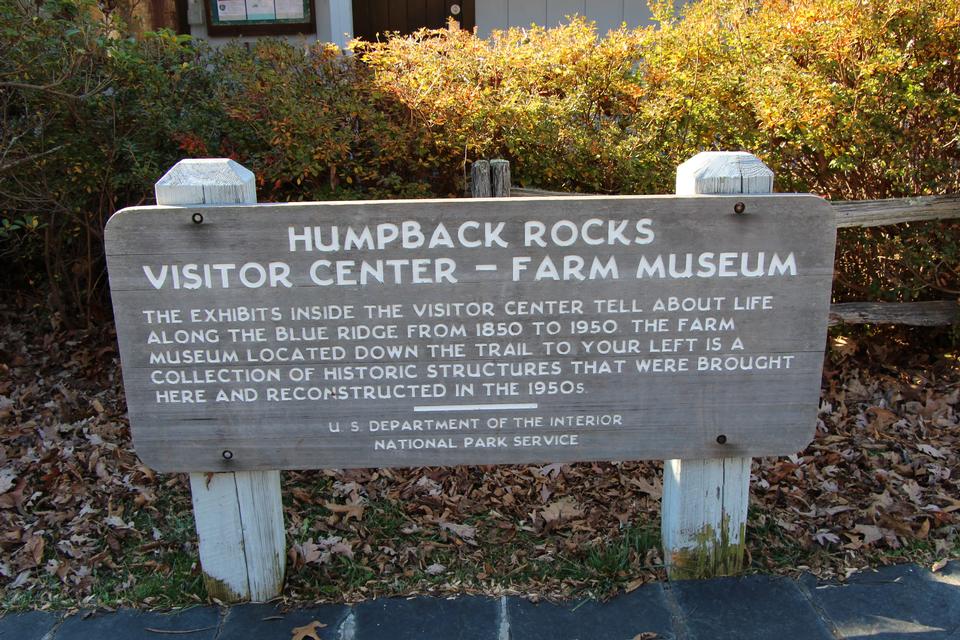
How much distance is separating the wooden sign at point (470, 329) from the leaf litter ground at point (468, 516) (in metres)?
0.63

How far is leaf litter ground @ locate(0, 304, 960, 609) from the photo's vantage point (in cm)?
308

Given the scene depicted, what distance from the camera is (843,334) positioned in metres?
5.23

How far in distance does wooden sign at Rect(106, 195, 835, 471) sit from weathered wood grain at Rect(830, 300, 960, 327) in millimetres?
2411

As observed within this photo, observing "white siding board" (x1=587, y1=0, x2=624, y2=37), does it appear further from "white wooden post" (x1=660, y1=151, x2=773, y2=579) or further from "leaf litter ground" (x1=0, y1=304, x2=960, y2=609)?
"white wooden post" (x1=660, y1=151, x2=773, y2=579)

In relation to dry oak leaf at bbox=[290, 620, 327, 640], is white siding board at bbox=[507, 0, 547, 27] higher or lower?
higher

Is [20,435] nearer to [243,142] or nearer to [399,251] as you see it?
[243,142]

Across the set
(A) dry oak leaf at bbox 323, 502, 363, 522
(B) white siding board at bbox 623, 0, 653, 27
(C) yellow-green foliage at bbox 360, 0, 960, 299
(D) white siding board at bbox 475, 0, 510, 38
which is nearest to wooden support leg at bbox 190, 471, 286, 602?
(A) dry oak leaf at bbox 323, 502, 363, 522

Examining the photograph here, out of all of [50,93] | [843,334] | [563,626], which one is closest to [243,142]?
[50,93]

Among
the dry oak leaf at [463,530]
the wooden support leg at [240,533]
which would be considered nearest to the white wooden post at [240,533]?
the wooden support leg at [240,533]

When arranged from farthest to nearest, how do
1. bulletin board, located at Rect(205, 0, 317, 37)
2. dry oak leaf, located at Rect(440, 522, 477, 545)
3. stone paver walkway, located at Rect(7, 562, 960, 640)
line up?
bulletin board, located at Rect(205, 0, 317, 37)
dry oak leaf, located at Rect(440, 522, 477, 545)
stone paver walkway, located at Rect(7, 562, 960, 640)

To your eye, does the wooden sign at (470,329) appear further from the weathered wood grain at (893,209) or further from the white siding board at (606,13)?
the white siding board at (606,13)

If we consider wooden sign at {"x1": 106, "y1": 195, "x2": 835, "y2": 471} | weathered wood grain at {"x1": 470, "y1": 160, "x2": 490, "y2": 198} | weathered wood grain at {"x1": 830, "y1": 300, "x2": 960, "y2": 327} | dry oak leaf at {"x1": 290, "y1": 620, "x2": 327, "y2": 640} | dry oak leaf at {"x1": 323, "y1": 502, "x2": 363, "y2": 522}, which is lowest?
dry oak leaf at {"x1": 290, "y1": 620, "x2": 327, "y2": 640}

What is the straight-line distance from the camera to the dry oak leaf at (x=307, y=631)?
2.75 m

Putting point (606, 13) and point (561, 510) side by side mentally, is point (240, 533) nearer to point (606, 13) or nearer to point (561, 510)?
point (561, 510)
